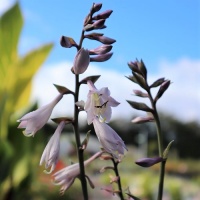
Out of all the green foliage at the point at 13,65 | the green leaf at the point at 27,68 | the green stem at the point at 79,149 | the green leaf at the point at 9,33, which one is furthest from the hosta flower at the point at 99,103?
the green leaf at the point at 27,68

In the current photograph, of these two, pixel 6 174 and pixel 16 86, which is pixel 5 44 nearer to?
pixel 16 86

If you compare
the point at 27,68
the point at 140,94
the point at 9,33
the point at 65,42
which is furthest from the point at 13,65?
the point at 65,42

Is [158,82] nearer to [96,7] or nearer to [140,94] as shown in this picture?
[140,94]

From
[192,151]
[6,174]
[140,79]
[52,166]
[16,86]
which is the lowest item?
[192,151]

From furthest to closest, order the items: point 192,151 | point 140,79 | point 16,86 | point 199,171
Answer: point 192,151, point 199,171, point 16,86, point 140,79

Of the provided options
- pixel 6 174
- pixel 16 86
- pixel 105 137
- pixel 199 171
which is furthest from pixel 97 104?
pixel 199 171

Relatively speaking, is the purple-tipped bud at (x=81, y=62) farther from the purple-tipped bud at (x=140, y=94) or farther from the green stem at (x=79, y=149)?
the purple-tipped bud at (x=140, y=94)

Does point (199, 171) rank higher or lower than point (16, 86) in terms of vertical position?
lower
